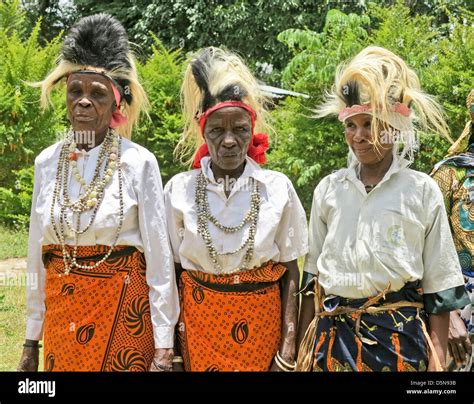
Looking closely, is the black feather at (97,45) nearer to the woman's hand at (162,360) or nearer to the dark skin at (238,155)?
the dark skin at (238,155)

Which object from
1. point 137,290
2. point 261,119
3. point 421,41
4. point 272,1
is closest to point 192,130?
point 261,119

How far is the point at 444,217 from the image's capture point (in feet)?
11.2

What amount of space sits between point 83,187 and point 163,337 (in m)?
0.79

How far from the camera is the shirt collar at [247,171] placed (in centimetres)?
370

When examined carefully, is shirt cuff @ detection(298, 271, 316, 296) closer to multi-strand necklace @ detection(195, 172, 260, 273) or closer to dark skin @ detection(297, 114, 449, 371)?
multi-strand necklace @ detection(195, 172, 260, 273)

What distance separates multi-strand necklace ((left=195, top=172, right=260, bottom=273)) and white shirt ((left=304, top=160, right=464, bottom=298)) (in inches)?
13.9

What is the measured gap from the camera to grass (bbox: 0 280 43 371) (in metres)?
6.30

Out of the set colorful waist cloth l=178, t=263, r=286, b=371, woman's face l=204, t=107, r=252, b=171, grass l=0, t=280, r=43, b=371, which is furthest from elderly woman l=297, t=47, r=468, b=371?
grass l=0, t=280, r=43, b=371

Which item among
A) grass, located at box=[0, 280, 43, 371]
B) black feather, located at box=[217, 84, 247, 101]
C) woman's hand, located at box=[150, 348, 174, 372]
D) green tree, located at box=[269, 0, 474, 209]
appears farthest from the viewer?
green tree, located at box=[269, 0, 474, 209]

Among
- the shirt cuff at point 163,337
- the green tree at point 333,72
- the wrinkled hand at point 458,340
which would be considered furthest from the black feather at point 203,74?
the green tree at point 333,72

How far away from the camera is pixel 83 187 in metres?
3.59

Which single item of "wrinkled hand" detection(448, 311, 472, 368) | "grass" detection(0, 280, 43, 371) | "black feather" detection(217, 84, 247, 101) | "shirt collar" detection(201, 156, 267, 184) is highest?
"black feather" detection(217, 84, 247, 101)

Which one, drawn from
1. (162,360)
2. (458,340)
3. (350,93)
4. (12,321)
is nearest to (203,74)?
(350,93)

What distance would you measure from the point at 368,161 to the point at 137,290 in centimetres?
122
